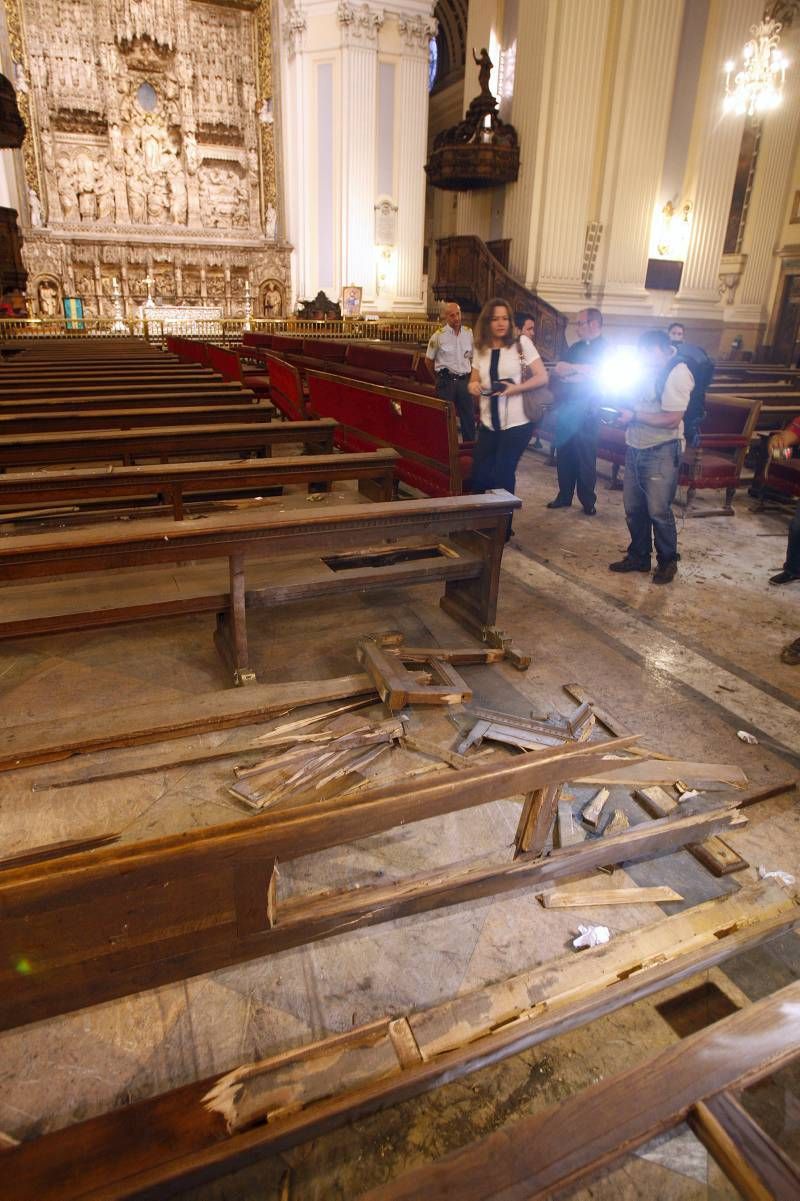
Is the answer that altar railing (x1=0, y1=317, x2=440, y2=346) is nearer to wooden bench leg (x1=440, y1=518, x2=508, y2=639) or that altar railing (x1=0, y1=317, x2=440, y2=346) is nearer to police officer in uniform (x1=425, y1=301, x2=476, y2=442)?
police officer in uniform (x1=425, y1=301, x2=476, y2=442)

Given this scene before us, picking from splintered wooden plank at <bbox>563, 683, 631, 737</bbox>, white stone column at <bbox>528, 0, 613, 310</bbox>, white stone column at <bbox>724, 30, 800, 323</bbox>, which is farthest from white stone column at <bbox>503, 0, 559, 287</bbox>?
splintered wooden plank at <bbox>563, 683, 631, 737</bbox>

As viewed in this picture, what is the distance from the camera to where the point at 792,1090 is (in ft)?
5.36

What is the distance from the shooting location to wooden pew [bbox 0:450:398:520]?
360cm

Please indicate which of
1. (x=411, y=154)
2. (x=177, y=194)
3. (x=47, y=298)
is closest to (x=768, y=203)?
(x=411, y=154)

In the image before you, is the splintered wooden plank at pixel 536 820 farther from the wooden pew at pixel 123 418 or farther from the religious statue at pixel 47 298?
the religious statue at pixel 47 298

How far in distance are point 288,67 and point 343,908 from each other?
25.0 meters

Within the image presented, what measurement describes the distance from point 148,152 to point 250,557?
23507 mm

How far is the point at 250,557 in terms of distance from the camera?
131 inches

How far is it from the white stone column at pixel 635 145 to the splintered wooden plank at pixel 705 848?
12.8m

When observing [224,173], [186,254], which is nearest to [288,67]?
[224,173]

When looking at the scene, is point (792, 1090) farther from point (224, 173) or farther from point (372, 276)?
point (224, 173)

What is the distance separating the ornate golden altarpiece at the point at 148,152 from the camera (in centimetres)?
2031

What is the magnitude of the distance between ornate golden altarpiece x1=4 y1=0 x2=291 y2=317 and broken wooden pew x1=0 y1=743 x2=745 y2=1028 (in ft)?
77.1

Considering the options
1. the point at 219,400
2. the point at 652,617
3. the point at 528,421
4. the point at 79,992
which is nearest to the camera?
the point at 79,992
